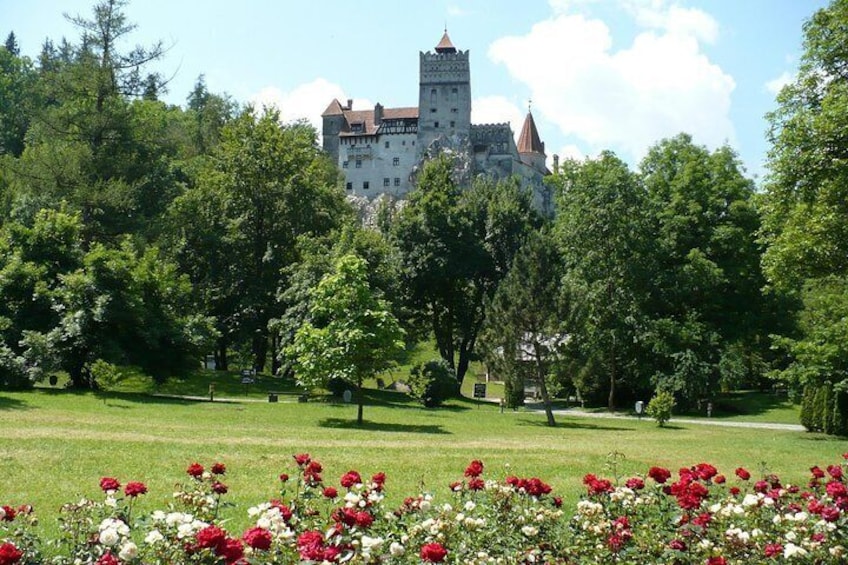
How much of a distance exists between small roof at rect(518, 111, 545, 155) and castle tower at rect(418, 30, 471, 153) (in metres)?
12.7

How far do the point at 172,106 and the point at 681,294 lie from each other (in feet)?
289

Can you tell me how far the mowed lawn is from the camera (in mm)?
12344

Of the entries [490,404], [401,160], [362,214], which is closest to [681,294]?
[490,404]

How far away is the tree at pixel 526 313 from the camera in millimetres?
29719

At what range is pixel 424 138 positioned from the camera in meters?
120

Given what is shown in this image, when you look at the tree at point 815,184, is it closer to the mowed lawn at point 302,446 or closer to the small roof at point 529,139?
the mowed lawn at point 302,446

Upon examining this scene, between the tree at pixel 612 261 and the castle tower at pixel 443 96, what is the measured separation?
262ft

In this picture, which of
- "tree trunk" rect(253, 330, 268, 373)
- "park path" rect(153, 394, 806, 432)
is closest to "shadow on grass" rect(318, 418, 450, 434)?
"park path" rect(153, 394, 806, 432)

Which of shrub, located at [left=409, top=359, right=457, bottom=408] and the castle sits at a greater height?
the castle

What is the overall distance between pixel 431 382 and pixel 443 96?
300 ft

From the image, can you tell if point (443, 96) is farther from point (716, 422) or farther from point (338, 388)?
point (716, 422)

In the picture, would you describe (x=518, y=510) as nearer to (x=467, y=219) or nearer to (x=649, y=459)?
(x=649, y=459)

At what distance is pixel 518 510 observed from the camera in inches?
288

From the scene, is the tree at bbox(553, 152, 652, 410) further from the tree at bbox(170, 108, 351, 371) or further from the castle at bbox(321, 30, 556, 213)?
the castle at bbox(321, 30, 556, 213)
